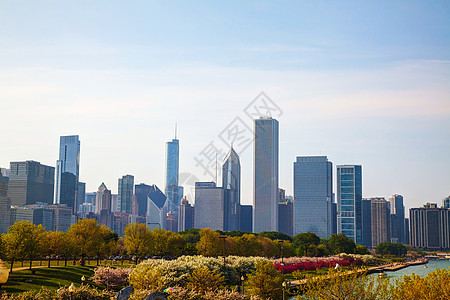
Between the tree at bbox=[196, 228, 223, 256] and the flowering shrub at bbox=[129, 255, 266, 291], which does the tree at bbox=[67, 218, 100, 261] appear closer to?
the flowering shrub at bbox=[129, 255, 266, 291]

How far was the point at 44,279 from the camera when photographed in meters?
63.6

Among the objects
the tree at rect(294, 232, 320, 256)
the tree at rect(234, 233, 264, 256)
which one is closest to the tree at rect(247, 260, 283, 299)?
the tree at rect(234, 233, 264, 256)

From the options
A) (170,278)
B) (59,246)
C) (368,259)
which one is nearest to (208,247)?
(59,246)

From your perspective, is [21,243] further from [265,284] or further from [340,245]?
[340,245]

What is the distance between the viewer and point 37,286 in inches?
2331

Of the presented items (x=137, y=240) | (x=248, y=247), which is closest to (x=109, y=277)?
(x=137, y=240)

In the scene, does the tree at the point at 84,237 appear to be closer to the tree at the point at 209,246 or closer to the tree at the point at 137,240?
A: the tree at the point at 137,240

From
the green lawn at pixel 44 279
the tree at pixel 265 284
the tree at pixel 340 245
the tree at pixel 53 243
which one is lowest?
the tree at pixel 340 245

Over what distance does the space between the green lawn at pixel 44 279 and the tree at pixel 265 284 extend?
2294 centimetres

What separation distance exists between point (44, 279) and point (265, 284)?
28846mm

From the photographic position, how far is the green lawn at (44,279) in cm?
5716

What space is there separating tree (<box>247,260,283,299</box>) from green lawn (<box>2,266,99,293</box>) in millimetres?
22936

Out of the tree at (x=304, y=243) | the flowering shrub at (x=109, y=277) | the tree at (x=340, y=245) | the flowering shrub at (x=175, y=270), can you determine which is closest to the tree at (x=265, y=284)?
the flowering shrub at (x=175, y=270)

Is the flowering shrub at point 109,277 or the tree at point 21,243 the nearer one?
the flowering shrub at point 109,277
